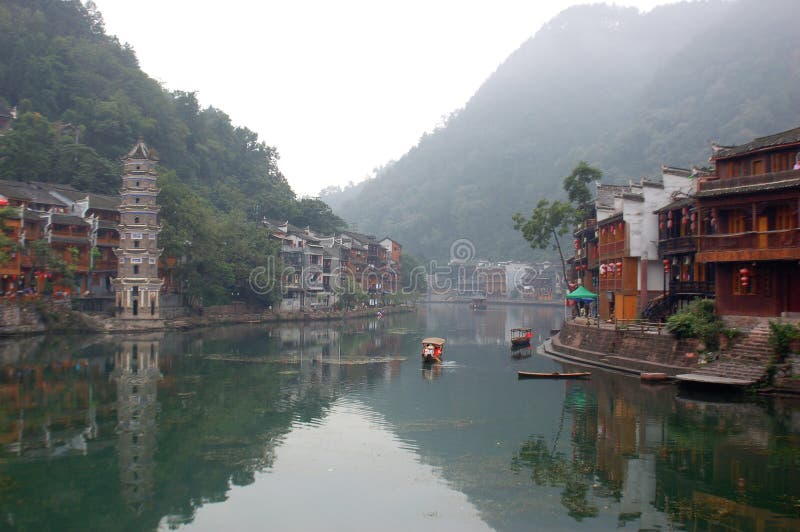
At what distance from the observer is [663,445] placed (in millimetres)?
21109

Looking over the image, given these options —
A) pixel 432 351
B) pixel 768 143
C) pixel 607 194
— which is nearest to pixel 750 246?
pixel 768 143

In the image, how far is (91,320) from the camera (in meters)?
56.3

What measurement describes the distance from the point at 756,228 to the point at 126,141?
72.8 meters

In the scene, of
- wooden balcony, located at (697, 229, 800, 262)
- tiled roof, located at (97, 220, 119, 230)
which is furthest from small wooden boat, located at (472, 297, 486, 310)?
wooden balcony, located at (697, 229, 800, 262)

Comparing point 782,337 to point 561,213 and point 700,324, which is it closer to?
point 700,324

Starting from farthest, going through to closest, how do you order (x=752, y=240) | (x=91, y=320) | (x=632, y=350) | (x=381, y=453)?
1. (x=91, y=320)
2. (x=632, y=350)
3. (x=752, y=240)
4. (x=381, y=453)

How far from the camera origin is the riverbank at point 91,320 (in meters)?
50.4

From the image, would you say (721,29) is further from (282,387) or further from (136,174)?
(282,387)

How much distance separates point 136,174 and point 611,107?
15458 centimetres

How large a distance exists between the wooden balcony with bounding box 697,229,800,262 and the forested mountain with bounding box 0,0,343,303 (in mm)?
48375

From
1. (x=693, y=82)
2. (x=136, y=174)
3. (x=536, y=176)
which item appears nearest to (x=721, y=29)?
(x=693, y=82)

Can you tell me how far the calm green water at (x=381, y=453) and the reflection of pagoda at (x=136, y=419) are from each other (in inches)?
3.7

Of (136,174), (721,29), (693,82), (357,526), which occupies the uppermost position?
(721,29)

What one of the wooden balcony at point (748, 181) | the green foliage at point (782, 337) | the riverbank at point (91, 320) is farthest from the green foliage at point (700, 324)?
the riverbank at point (91, 320)
